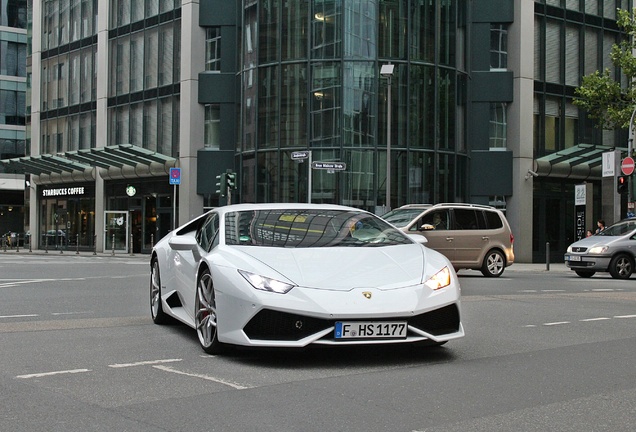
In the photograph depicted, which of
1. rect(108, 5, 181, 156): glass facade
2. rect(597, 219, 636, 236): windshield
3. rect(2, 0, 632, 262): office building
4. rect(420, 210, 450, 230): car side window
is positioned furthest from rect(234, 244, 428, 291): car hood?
→ rect(108, 5, 181, 156): glass facade

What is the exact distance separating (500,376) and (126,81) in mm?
42826

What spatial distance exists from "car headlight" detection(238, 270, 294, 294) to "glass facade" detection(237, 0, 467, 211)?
2844 centimetres

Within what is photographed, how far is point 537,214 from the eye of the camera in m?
40.1

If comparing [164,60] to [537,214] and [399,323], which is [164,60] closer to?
[537,214]

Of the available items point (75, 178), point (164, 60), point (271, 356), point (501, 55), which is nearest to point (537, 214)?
point (501, 55)

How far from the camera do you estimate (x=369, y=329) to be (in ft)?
22.4

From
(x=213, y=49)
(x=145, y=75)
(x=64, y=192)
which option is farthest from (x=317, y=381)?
(x=64, y=192)

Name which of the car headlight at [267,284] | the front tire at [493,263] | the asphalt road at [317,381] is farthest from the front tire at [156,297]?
the front tire at [493,263]

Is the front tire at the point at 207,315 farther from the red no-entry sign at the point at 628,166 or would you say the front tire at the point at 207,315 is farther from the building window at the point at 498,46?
the building window at the point at 498,46

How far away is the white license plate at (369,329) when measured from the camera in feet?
22.3

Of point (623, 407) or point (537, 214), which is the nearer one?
point (623, 407)

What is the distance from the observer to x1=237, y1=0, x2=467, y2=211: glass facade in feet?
118

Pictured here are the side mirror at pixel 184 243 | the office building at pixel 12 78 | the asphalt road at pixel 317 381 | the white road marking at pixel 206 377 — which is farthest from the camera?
the office building at pixel 12 78

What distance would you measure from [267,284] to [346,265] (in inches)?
29.0
